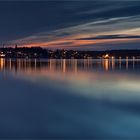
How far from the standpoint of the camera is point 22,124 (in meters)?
8.30

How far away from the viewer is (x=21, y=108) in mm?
10805

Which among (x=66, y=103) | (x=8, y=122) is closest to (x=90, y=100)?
(x=66, y=103)

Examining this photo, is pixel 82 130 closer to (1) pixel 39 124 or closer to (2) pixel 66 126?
(2) pixel 66 126

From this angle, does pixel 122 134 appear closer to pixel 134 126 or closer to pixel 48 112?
pixel 134 126

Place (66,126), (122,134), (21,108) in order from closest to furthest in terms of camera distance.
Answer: (122,134) < (66,126) < (21,108)

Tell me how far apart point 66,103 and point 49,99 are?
51.5 inches

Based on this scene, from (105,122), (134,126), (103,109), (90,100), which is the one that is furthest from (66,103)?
(134,126)

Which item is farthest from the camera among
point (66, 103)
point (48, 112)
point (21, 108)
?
point (66, 103)

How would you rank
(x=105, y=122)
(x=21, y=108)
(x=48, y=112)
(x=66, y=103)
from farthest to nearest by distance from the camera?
(x=66, y=103) < (x=21, y=108) < (x=48, y=112) < (x=105, y=122)

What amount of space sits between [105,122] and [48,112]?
2.10 metres

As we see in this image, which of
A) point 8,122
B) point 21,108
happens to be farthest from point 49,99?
point 8,122

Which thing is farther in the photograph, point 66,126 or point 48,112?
point 48,112

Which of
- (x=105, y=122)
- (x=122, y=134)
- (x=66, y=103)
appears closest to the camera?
(x=122, y=134)

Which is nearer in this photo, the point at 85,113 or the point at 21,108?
the point at 85,113
